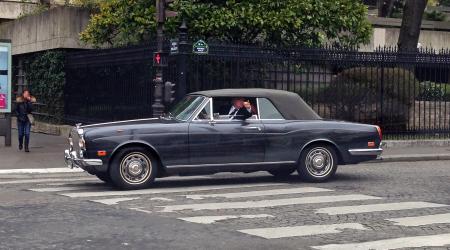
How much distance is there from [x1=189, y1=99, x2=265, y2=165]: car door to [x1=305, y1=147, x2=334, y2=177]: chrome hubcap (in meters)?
0.93

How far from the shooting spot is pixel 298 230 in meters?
9.16

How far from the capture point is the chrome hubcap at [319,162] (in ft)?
44.3

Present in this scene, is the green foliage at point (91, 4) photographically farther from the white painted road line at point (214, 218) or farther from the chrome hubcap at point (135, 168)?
the white painted road line at point (214, 218)

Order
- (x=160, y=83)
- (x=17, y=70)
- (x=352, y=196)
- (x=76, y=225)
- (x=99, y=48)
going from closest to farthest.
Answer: (x=76, y=225), (x=352, y=196), (x=160, y=83), (x=99, y=48), (x=17, y=70)

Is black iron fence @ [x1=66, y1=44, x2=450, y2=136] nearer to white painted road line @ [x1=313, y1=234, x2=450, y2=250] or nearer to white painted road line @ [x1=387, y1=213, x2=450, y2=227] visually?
white painted road line @ [x1=387, y1=213, x2=450, y2=227]

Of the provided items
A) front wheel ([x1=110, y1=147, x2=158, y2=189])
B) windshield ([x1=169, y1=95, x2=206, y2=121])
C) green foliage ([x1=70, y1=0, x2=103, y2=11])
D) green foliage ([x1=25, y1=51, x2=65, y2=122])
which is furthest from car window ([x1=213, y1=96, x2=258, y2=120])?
green foliage ([x1=25, y1=51, x2=65, y2=122])

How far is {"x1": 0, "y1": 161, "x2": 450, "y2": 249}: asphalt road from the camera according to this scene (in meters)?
8.51

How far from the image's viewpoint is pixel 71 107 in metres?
25.9

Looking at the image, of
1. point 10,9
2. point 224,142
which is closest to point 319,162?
point 224,142

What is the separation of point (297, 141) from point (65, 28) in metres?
14.3

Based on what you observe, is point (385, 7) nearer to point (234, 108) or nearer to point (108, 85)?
point (108, 85)

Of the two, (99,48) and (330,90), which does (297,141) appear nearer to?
(330,90)

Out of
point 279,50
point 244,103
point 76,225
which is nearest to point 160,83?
point 279,50

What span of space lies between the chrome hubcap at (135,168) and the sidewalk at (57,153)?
486 centimetres
